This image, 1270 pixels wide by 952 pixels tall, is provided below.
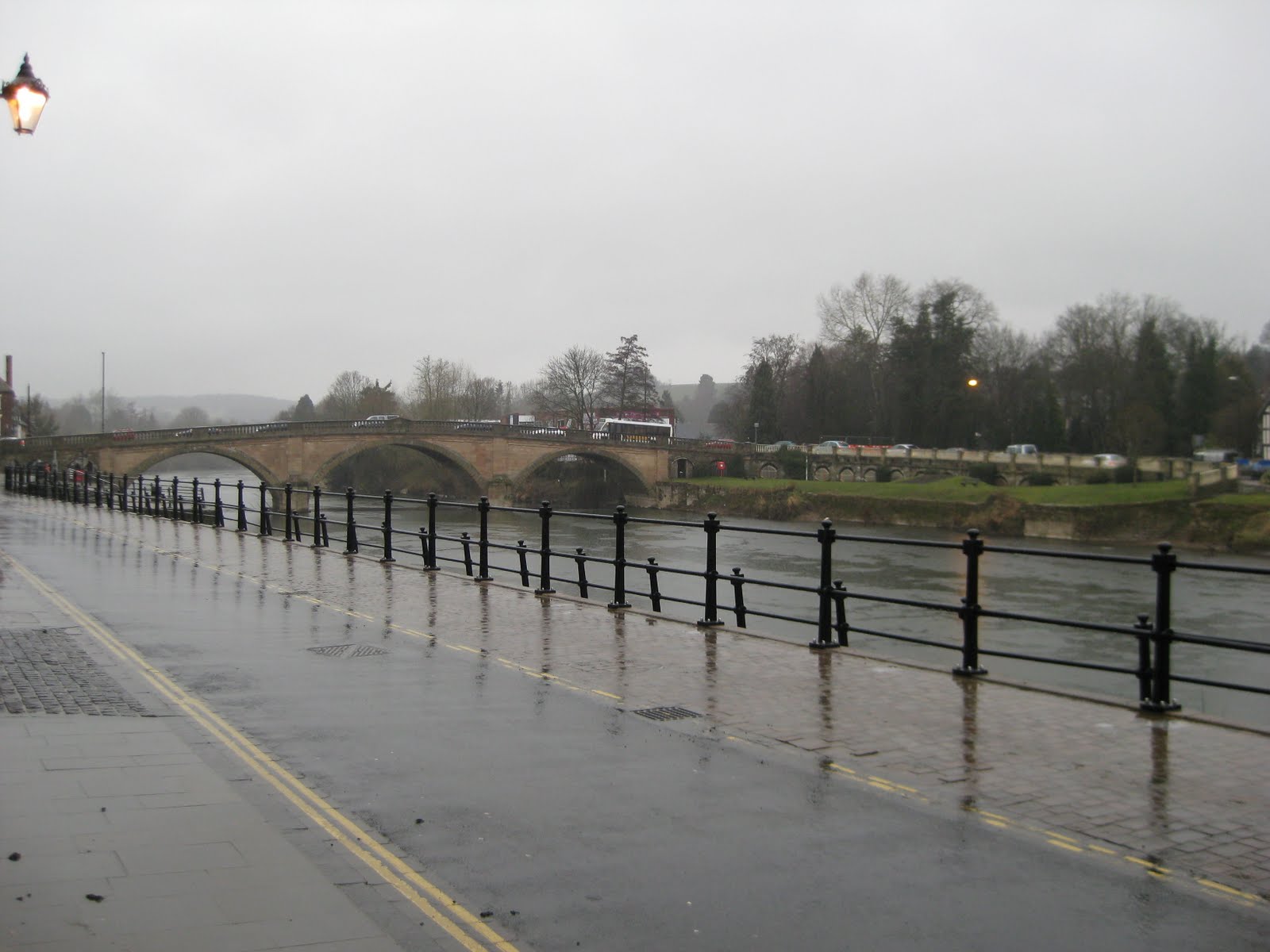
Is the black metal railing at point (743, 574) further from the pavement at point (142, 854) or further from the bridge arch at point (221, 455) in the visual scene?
the bridge arch at point (221, 455)

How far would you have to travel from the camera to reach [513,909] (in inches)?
158

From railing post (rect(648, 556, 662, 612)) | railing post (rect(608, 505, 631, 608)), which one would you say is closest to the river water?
railing post (rect(648, 556, 662, 612))

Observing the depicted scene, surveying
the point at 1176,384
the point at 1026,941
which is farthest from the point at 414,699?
the point at 1176,384

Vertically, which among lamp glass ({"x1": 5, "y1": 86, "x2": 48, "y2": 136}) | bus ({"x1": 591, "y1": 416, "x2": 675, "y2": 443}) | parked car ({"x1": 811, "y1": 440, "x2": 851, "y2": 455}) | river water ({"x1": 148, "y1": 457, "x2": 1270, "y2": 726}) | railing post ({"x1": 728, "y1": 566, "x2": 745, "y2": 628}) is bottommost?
river water ({"x1": 148, "y1": 457, "x2": 1270, "y2": 726})

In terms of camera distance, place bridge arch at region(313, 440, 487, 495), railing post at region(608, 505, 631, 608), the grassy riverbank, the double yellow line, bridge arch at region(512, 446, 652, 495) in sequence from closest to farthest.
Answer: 1. the double yellow line
2. railing post at region(608, 505, 631, 608)
3. the grassy riverbank
4. bridge arch at region(313, 440, 487, 495)
5. bridge arch at region(512, 446, 652, 495)

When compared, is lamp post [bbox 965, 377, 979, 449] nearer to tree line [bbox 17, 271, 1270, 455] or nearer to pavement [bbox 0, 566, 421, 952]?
tree line [bbox 17, 271, 1270, 455]

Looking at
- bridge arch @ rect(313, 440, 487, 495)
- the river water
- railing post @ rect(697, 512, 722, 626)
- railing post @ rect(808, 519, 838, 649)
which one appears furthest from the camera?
bridge arch @ rect(313, 440, 487, 495)

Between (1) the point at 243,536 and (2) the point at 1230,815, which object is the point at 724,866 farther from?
(1) the point at 243,536

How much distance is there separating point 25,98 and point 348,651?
5148mm

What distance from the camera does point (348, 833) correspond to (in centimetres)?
474

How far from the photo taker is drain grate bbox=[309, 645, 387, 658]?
29.6ft

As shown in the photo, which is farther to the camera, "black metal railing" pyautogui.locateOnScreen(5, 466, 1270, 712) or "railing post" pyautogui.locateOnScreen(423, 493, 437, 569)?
"railing post" pyautogui.locateOnScreen(423, 493, 437, 569)

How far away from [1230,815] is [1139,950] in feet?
5.61

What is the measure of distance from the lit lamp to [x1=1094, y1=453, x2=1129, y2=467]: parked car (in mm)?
63584
